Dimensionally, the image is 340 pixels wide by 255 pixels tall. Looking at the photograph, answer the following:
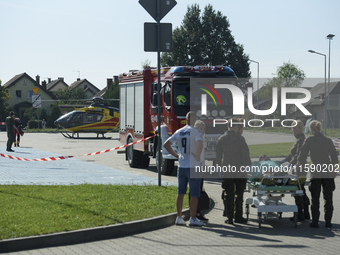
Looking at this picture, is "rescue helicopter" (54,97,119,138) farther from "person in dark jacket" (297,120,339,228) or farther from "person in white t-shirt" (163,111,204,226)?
"person in dark jacket" (297,120,339,228)

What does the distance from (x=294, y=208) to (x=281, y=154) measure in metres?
13.6

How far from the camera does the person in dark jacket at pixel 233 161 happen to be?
816 cm

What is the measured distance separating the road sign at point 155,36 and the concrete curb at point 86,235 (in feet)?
14.1

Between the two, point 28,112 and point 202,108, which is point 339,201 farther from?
point 28,112

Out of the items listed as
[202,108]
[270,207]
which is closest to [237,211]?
[270,207]

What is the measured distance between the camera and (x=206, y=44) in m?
59.6

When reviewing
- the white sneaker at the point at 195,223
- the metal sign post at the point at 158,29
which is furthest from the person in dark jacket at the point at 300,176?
the metal sign post at the point at 158,29

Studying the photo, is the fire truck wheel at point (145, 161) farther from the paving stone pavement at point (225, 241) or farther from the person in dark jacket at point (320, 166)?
the person in dark jacket at point (320, 166)

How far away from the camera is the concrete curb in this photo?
6.43m

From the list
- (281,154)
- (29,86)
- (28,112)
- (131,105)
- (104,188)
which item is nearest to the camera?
(104,188)

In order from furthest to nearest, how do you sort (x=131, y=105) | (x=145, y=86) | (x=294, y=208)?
(x=131, y=105), (x=145, y=86), (x=294, y=208)

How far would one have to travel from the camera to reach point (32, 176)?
1429cm

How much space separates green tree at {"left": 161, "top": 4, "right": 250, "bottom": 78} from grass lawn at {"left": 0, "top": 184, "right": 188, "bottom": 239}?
155ft

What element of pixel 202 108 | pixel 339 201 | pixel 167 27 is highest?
pixel 167 27
